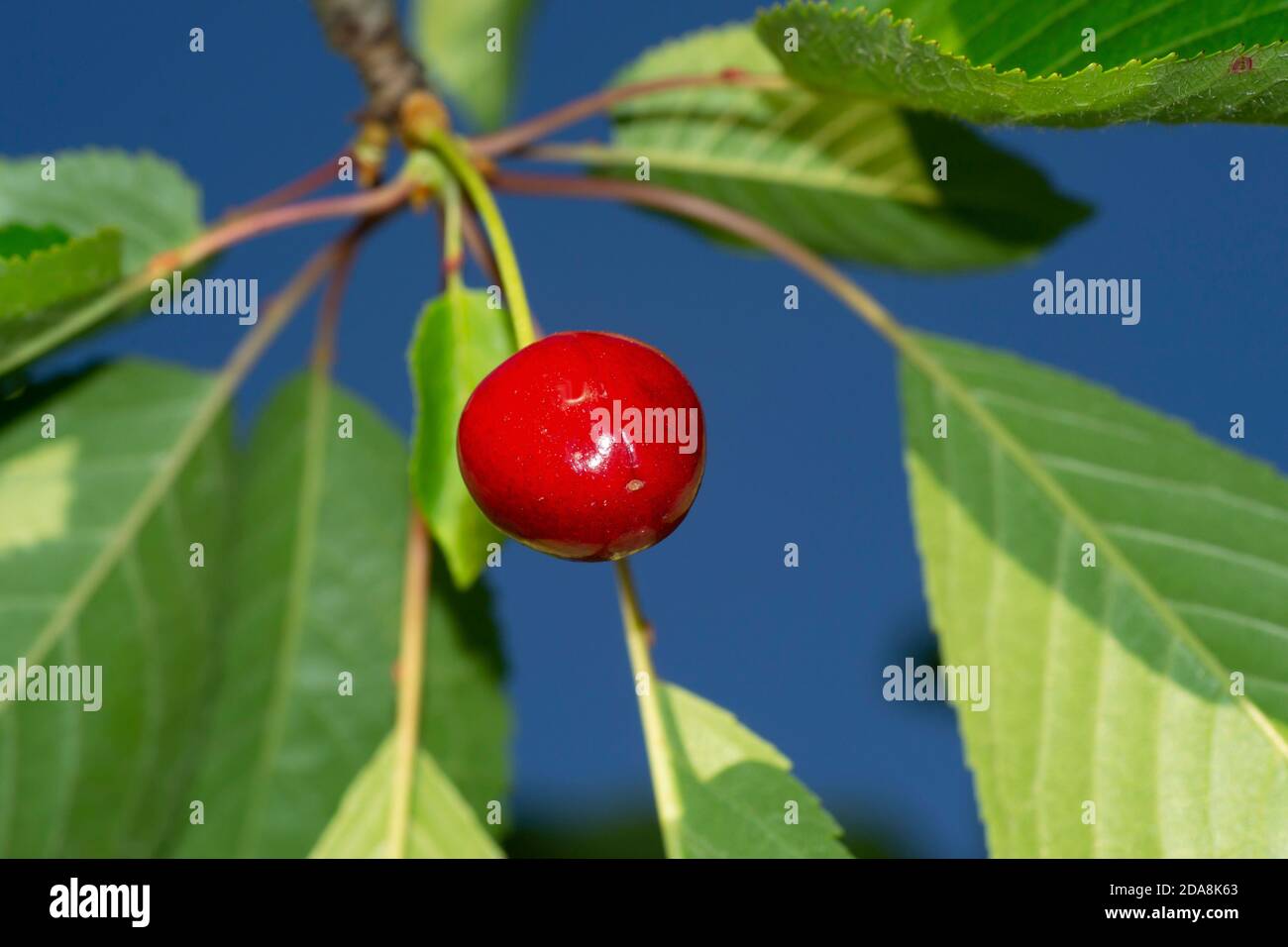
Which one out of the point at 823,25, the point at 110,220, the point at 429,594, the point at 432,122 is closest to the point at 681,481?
the point at 823,25

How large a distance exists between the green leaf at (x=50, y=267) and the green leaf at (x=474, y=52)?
1.22m

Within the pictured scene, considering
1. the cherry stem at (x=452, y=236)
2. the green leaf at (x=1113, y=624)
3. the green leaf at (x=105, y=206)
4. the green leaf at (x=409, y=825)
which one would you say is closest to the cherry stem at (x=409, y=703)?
the green leaf at (x=409, y=825)

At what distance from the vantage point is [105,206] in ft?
5.73

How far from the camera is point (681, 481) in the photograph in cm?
100

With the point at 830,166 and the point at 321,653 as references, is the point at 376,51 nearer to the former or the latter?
the point at 830,166

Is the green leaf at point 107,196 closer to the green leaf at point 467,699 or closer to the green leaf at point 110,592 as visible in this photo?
the green leaf at point 110,592

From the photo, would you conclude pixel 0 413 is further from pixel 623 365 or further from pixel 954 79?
pixel 954 79

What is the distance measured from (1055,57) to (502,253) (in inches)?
23.2

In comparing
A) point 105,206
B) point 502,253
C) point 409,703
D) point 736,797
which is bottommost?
point 736,797

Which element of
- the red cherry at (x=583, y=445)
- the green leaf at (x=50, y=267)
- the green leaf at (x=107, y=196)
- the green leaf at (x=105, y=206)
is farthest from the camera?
the green leaf at (x=107, y=196)

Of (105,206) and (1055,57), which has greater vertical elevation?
(105,206)

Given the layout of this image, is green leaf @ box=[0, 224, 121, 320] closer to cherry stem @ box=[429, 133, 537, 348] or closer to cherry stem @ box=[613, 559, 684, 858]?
cherry stem @ box=[429, 133, 537, 348]

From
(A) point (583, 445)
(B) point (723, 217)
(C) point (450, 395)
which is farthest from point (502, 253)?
(B) point (723, 217)

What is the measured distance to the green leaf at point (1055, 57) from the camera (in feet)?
3.19
